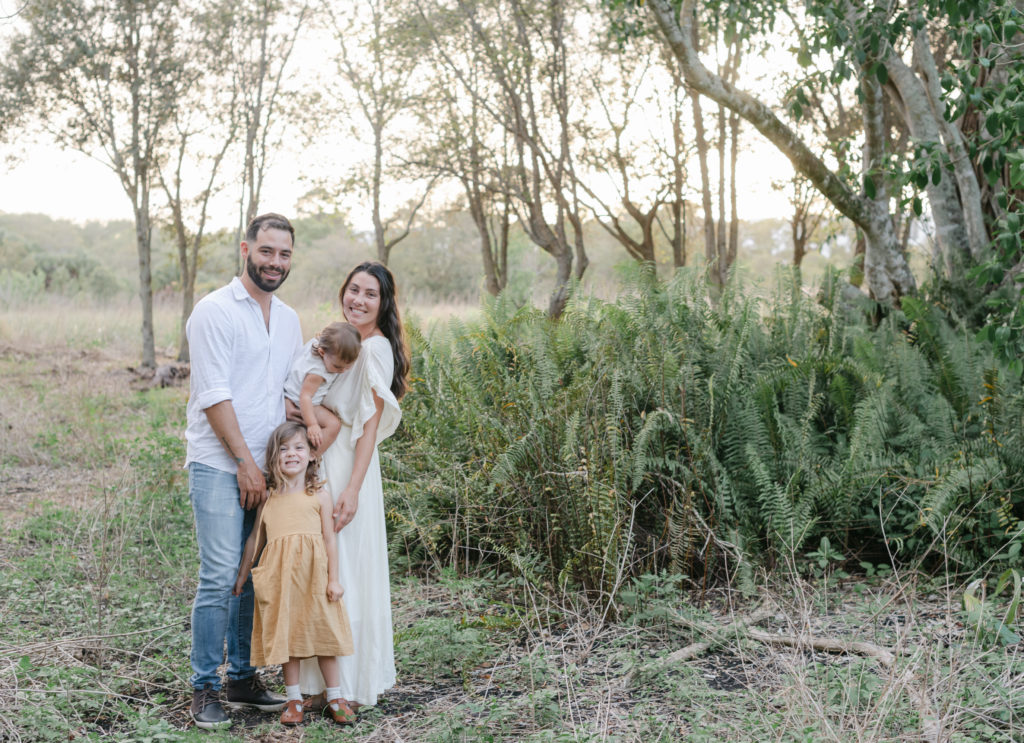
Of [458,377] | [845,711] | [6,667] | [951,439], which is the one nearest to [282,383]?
[6,667]

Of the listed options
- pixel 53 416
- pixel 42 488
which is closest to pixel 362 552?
pixel 42 488

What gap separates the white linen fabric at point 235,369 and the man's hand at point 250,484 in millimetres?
68

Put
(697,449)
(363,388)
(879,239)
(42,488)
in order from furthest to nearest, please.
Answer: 1. (879,239)
2. (42,488)
3. (697,449)
4. (363,388)

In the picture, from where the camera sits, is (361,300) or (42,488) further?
(42,488)

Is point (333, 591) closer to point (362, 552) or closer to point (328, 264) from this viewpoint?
point (362, 552)

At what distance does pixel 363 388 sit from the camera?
3775mm

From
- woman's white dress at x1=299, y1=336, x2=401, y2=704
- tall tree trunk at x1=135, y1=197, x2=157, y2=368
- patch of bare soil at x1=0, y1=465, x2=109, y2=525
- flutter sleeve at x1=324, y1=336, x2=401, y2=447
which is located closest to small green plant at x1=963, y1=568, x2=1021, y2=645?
woman's white dress at x1=299, y1=336, x2=401, y2=704

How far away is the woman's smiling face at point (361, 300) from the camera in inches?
150

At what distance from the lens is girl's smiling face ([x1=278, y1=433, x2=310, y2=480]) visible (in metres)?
3.58

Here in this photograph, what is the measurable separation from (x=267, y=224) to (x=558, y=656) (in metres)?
2.24

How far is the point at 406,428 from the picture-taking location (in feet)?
23.3

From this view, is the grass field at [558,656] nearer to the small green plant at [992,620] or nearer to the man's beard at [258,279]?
the small green plant at [992,620]

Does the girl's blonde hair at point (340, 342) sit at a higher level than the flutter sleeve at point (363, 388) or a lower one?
higher

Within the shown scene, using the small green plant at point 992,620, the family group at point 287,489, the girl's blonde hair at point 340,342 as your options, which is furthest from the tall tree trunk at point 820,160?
the girl's blonde hair at point 340,342
